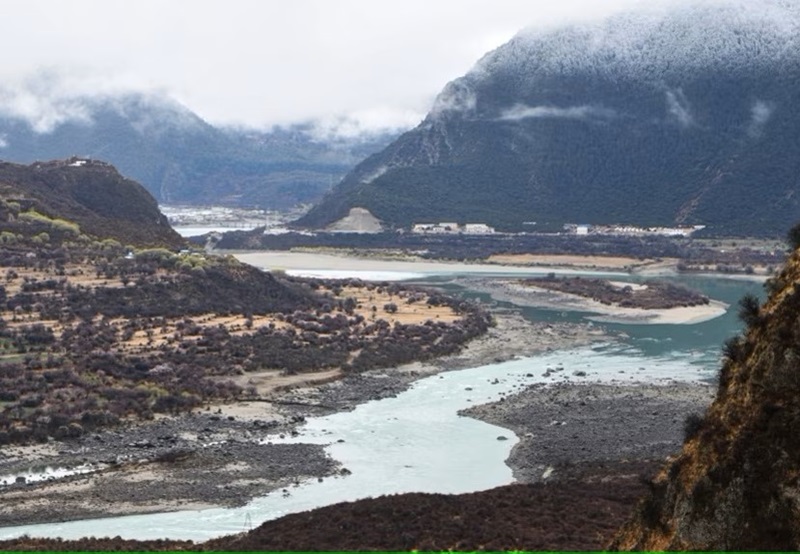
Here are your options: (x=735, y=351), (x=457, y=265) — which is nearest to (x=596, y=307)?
(x=457, y=265)

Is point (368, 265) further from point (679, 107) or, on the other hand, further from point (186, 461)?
point (186, 461)

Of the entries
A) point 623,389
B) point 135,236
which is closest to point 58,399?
point 623,389

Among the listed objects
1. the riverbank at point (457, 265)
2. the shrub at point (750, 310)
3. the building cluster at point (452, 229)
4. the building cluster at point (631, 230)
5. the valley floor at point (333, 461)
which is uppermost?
the shrub at point (750, 310)

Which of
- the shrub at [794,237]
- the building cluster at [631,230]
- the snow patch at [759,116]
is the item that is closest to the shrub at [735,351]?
the shrub at [794,237]

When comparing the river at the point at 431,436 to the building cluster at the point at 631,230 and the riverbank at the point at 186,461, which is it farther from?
the building cluster at the point at 631,230

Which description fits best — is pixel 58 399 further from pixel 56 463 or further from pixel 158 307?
pixel 158 307

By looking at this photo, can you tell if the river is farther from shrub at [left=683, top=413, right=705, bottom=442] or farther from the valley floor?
shrub at [left=683, top=413, right=705, bottom=442]
